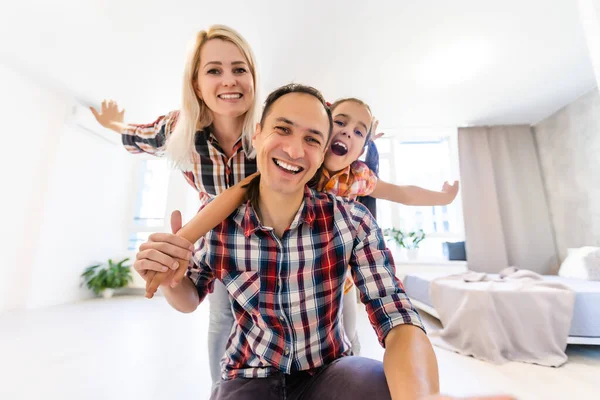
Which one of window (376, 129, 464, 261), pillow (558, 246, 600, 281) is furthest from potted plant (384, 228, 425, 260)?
pillow (558, 246, 600, 281)

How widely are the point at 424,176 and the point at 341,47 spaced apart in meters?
3.00

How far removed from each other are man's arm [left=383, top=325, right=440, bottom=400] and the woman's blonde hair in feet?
2.50

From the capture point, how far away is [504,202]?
4379 mm

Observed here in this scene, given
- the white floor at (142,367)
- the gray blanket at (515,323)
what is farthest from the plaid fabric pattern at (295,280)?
the gray blanket at (515,323)

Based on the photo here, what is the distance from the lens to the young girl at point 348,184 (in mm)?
734

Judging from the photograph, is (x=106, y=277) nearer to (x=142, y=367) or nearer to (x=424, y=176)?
(x=142, y=367)

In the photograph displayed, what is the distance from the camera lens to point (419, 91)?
366 centimetres

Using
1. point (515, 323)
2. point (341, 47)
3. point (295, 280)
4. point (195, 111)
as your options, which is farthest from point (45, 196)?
point (515, 323)

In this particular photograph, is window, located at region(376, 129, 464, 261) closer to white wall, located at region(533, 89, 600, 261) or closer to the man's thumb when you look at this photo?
white wall, located at region(533, 89, 600, 261)

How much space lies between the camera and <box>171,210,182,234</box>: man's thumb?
27.6 inches

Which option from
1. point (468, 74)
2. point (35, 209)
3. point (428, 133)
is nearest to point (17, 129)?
point (35, 209)

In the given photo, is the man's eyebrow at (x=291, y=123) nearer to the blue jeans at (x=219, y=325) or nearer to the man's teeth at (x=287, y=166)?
the man's teeth at (x=287, y=166)

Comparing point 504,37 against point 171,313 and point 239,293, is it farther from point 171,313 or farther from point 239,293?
point 171,313

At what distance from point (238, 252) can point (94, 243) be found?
4741 millimetres
